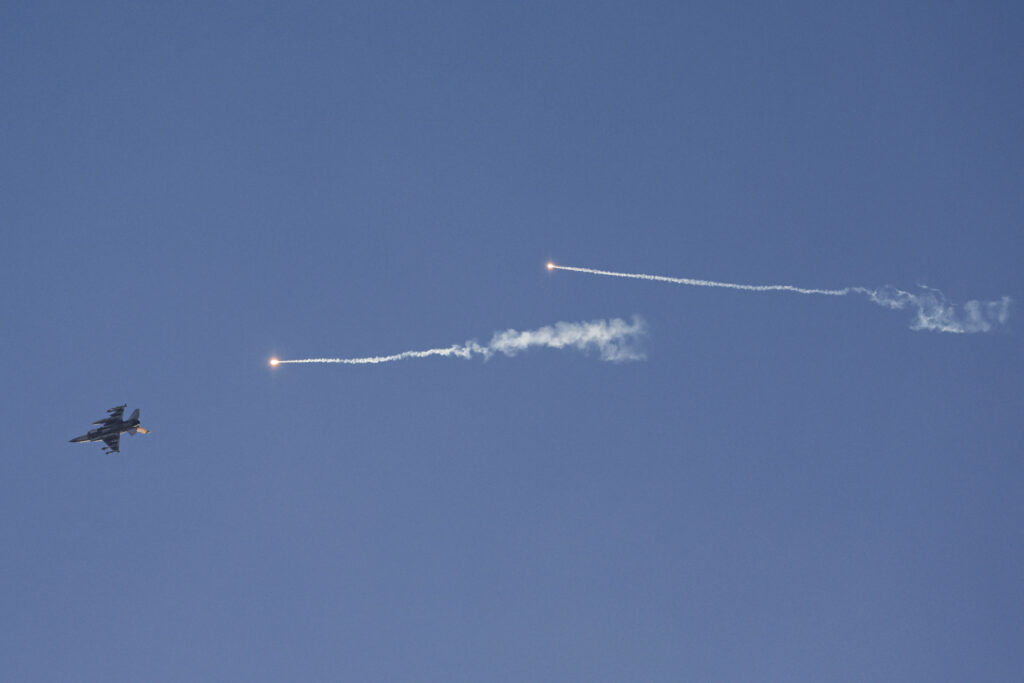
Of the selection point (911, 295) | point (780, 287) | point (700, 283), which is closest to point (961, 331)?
point (911, 295)

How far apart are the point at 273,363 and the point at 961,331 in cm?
8924

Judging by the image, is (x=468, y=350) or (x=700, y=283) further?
(x=700, y=283)

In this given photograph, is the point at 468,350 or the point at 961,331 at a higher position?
the point at 961,331

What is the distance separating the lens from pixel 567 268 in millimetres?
149625

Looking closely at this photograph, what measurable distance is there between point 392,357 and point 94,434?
3732 cm

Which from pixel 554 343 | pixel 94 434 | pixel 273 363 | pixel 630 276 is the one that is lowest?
pixel 94 434

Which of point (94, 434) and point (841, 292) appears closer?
point (94, 434)

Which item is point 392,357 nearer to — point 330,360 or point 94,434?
point 330,360

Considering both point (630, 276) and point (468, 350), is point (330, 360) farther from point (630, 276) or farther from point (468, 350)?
point (630, 276)

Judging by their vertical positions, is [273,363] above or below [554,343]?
below

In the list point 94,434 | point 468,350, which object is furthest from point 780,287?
Answer: point 94,434

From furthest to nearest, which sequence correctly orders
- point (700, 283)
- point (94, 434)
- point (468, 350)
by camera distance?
point (700, 283) < point (468, 350) < point (94, 434)

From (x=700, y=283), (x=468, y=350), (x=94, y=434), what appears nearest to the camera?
(x=94, y=434)

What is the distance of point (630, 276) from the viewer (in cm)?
15600
